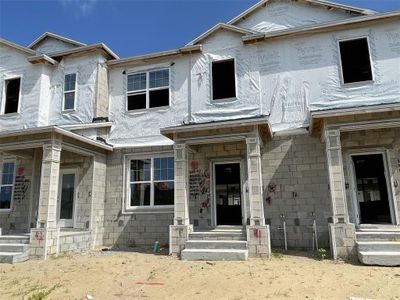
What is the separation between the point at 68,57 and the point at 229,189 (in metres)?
8.23

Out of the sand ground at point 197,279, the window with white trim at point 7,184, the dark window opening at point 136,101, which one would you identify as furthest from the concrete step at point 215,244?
the window with white trim at point 7,184

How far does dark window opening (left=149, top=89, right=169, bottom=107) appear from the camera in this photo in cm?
1223

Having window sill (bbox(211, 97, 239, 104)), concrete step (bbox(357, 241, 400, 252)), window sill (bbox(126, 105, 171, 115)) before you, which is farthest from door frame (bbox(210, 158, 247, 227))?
concrete step (bbox(357, 241, 400, 252))

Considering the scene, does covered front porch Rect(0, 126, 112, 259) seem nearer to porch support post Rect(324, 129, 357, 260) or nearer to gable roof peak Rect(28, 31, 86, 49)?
gable roof peak Rect(28, 31, 86, 49)

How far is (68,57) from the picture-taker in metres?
13.2

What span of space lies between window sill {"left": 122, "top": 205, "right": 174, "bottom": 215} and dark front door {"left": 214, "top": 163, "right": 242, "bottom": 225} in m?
1.65

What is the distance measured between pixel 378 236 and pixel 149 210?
682 cm

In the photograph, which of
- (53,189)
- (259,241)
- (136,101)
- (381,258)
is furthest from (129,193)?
(381,258)

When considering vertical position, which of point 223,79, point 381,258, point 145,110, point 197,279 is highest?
point 223,79

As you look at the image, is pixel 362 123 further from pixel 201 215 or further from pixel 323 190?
pixel 201 215

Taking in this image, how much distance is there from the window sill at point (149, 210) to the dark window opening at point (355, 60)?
7004mm

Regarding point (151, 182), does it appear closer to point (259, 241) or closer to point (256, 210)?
point (256, 210)

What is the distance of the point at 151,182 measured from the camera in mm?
11602

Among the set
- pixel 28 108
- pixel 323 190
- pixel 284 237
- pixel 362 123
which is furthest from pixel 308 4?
pixel 28 108
